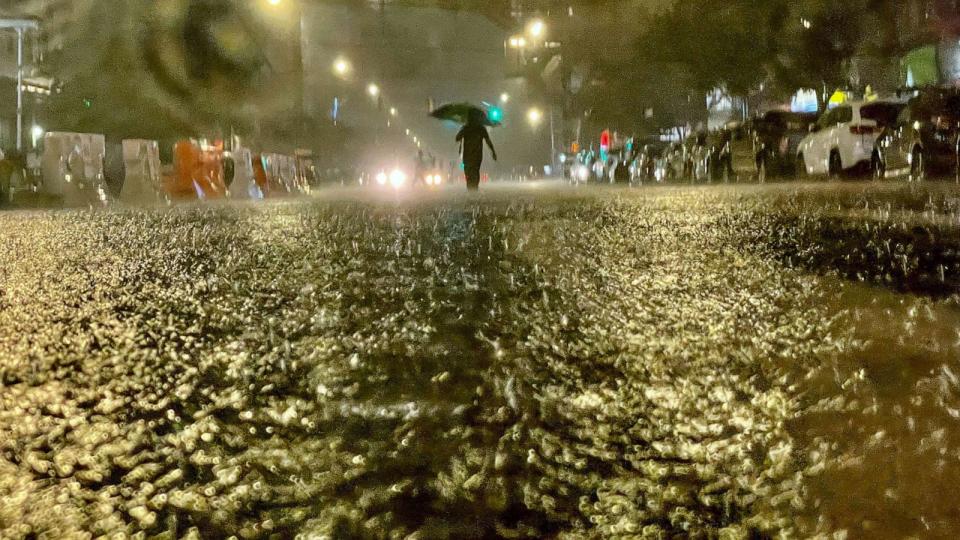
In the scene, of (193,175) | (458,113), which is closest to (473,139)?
(458,113)

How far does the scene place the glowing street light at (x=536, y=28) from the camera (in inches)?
2444

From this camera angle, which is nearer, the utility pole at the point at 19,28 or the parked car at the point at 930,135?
the parked car at the point at 930,135

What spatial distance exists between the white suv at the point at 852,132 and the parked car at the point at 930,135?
1.77m

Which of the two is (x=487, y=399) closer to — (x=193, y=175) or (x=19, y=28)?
(x=193, y=175)

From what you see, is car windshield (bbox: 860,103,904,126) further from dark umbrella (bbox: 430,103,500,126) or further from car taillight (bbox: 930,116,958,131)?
dark umbrella (bbox: 430,103,500,126)

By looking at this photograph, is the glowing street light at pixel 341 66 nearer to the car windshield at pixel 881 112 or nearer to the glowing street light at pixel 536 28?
the glowing street light at pixel 536 28

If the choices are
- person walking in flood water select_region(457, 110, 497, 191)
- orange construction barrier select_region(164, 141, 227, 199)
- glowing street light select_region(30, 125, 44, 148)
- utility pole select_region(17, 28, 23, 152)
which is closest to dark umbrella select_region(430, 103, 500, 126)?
person walking in flood water select_region(457, 110, 497, 191)

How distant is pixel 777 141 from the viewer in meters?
21.8

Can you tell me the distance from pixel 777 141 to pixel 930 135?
6624 mm

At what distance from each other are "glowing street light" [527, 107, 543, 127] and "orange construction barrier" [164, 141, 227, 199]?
58.7 metres

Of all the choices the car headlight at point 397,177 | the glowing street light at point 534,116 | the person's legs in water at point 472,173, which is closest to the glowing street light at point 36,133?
the person's legs in water at point 472,173

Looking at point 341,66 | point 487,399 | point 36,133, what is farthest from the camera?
point 341,66

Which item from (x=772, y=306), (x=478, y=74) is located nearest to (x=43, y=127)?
(x=772, y=306)

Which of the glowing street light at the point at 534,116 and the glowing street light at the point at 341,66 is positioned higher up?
the glowing street light at the point at 341,66
